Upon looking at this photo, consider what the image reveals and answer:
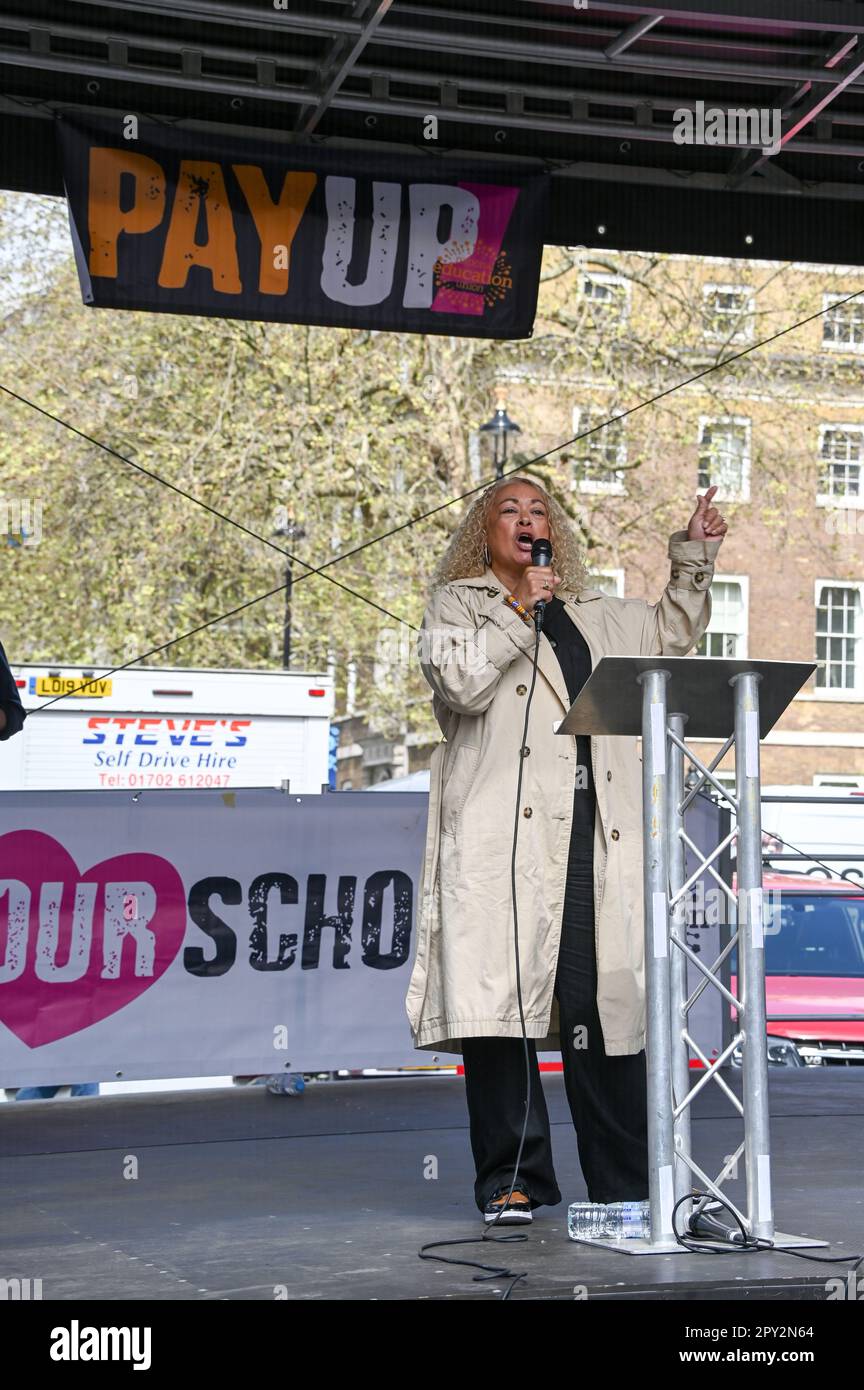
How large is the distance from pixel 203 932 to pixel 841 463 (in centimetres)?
2186

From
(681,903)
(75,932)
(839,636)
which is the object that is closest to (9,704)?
(75,932)

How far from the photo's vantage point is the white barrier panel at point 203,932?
7449 millimetres

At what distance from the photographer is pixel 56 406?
23.6 meters

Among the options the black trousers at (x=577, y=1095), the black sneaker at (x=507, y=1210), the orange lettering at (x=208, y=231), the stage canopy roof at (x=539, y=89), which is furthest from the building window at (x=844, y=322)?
the black sneaker at (x=507, y=1210)

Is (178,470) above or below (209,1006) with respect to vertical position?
above

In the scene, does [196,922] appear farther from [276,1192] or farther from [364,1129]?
[276,1192]

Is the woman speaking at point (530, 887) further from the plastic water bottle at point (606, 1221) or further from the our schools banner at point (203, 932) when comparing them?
the our schools banner at point (203, 932)

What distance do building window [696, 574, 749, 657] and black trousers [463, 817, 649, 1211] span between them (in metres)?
30.9

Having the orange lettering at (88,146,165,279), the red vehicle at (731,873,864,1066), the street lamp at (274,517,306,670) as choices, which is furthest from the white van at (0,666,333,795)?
the orange lettering at (88,146,165,279)

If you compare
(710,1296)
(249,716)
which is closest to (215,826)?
(710,1296)

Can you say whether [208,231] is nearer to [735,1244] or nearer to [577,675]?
[577,675]

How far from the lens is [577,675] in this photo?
4965 mm

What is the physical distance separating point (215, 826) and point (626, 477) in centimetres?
1856
